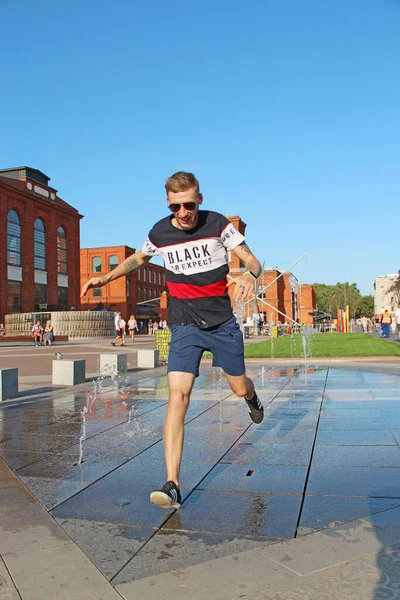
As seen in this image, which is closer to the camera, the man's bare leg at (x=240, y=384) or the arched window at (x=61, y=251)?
the man's bare leg at (x=240, y=384)

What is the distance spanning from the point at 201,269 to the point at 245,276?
1.11ft

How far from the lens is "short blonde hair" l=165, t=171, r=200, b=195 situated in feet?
11.3

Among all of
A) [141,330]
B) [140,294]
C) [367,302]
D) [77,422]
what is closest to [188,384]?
[77,422]

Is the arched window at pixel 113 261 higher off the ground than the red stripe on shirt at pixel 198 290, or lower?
higher

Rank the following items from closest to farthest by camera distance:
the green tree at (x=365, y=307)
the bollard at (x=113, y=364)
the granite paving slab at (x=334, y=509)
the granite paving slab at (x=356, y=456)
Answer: the granite paving slab at (x=334, y=509) < the granite paving slab at (x=356, y=456) < the bollard at (x=113, y=364) < the green tree at (x=365, y=307)

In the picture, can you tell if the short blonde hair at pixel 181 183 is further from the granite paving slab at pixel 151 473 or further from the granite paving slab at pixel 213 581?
the granite paving slab at pixel 213 581

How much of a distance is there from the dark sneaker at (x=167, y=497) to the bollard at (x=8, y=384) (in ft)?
19.2

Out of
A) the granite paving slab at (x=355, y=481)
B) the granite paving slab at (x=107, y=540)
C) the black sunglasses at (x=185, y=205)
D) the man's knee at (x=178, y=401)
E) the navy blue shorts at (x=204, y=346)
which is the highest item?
the black sunglasses at (x=185, y=205)

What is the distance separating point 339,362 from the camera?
14648 mm

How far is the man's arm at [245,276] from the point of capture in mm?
3402

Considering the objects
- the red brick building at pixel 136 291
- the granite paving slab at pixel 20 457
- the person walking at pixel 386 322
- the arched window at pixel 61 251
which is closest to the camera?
the granite paving slab at pixel 20 457

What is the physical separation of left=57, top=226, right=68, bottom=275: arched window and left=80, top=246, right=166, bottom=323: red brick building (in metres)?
11.9

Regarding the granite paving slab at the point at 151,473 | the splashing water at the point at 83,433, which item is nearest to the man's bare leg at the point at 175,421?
the granite paving slab at the point at 151,473

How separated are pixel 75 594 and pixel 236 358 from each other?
185cm
